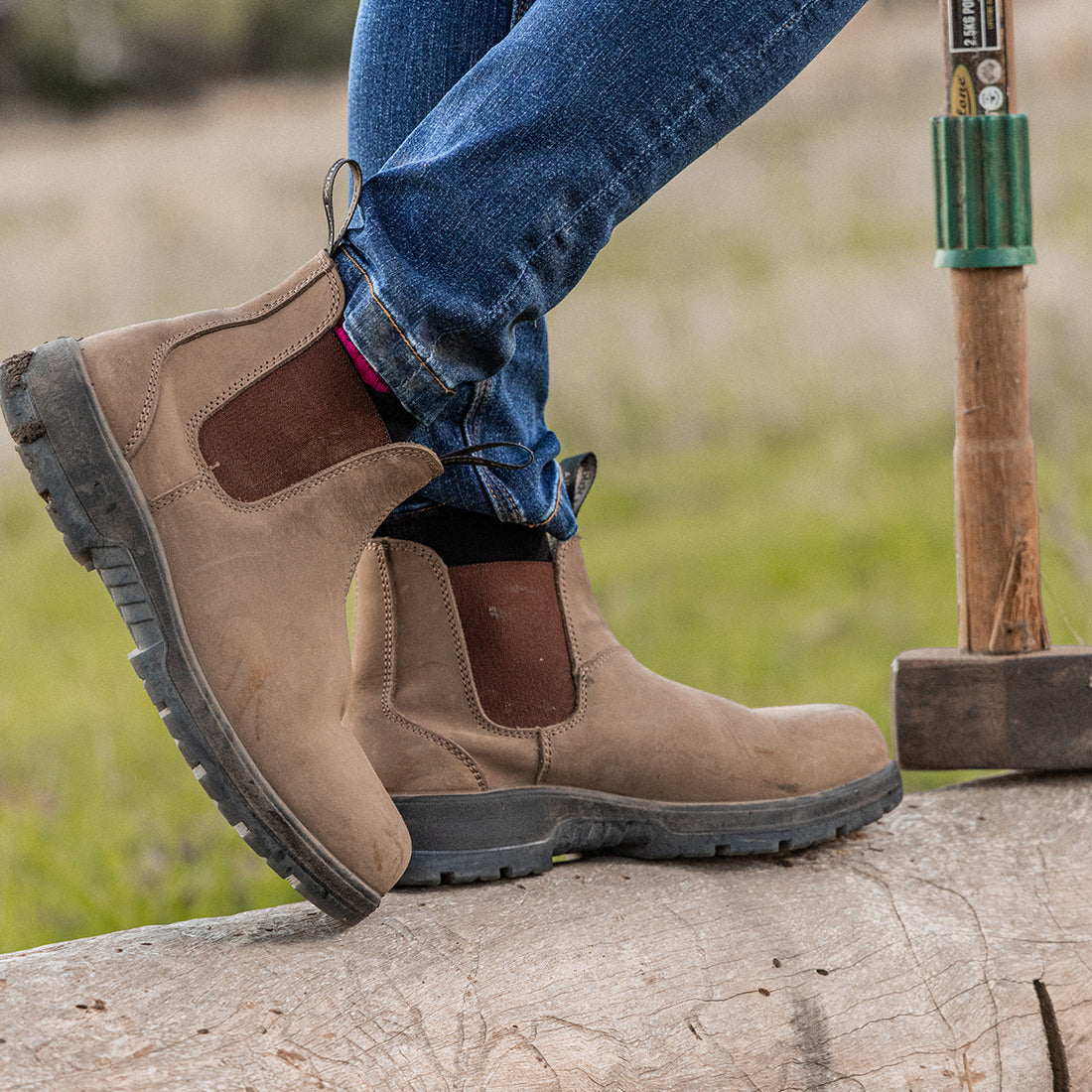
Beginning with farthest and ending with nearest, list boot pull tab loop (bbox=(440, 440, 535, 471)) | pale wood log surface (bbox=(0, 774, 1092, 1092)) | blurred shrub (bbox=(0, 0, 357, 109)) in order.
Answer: blurred shrub (bbox=(0, 0, 357, 109)) < boot pull tab loop (bbox=(440, 440, 535, 471)) < pale wood log surface (bbox=(0, 774, 1092, 1092))

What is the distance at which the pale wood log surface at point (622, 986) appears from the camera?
3.82 feet

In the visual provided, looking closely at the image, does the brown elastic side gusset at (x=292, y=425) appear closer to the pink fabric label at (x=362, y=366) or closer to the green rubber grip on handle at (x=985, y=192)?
the pink fabric label at (x=362, y=366)

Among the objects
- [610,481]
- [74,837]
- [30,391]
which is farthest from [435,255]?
[610,481]

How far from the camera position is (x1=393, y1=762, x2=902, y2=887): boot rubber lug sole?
1438 mm

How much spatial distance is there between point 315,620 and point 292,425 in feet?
0.65

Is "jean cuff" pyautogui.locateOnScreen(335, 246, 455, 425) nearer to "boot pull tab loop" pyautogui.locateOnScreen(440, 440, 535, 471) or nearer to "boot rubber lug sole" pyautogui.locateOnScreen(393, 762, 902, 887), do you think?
"boot pull tab loop" pyautogui.locateOnScreen(440, 440, 535, 471)

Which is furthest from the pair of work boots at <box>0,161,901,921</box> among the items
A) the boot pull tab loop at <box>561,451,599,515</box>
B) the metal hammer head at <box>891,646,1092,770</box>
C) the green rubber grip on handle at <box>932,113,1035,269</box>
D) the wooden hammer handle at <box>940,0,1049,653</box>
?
the green rubber grip on handle at <box>932,113,1035,269</box>

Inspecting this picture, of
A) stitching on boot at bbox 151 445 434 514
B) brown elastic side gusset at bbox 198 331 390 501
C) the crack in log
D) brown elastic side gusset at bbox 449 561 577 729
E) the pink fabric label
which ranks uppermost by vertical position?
the pink fabric label

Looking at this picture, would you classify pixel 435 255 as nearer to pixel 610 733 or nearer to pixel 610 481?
pixel 610 733

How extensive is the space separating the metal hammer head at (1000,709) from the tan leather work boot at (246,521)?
2.81 feet

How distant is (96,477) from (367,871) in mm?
467

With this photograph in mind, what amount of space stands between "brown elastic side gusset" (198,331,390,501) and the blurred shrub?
61.5 feet

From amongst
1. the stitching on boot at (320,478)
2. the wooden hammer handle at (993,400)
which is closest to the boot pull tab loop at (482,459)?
the stitching on boot at (320,478)

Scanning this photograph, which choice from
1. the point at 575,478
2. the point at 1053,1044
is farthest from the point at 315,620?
the point at 1053,1044
